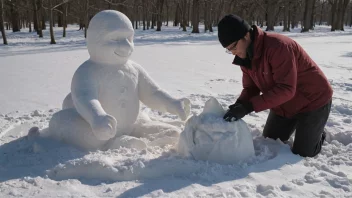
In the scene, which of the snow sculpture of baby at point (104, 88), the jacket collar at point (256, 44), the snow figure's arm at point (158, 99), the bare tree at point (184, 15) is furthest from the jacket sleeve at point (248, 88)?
the bare tree at point (184, 15)

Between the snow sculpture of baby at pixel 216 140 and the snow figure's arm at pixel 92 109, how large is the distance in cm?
62

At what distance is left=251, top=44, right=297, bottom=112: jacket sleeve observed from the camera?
8.21 feet

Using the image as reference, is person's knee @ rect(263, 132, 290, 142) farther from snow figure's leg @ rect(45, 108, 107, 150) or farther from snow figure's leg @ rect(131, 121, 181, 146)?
snow figure's leg @ rect(45, 108, 107, 150)

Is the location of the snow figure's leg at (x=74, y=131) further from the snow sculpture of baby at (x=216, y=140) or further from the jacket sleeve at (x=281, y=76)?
the jacket sleeve at (x=281, y=76)

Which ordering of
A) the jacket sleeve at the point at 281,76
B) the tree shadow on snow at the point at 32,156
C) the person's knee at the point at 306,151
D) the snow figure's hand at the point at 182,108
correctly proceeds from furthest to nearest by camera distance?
the snow figure's hand at the point at 182,108 → the person's knee at the point at 306,151 → the jacket sleeve at the point at 281,76 → the tree shadow on snow at the point at 32,156

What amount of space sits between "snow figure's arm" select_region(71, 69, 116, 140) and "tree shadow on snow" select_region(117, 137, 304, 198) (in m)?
0.41

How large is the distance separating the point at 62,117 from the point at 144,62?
5547 millimetres

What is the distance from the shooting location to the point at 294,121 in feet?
10.4

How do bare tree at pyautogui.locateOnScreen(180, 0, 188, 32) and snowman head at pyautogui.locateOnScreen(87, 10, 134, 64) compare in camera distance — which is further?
bare tree at pyautogui.locateOnScreen(180, 0, 188, 32)

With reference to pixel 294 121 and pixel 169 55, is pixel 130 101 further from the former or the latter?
pixel 169 55

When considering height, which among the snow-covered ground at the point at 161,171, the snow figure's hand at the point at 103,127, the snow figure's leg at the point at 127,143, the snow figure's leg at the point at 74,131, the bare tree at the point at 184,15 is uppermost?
the bare tree at the point at 184,15

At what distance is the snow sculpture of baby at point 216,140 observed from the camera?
253 centimetres

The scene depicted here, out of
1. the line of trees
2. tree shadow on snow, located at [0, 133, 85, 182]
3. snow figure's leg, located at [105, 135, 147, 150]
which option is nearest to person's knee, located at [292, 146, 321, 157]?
snow figure's leg, located at [105, 135, 147, 150]

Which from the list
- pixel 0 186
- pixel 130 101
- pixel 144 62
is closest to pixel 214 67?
pixel 144 62
